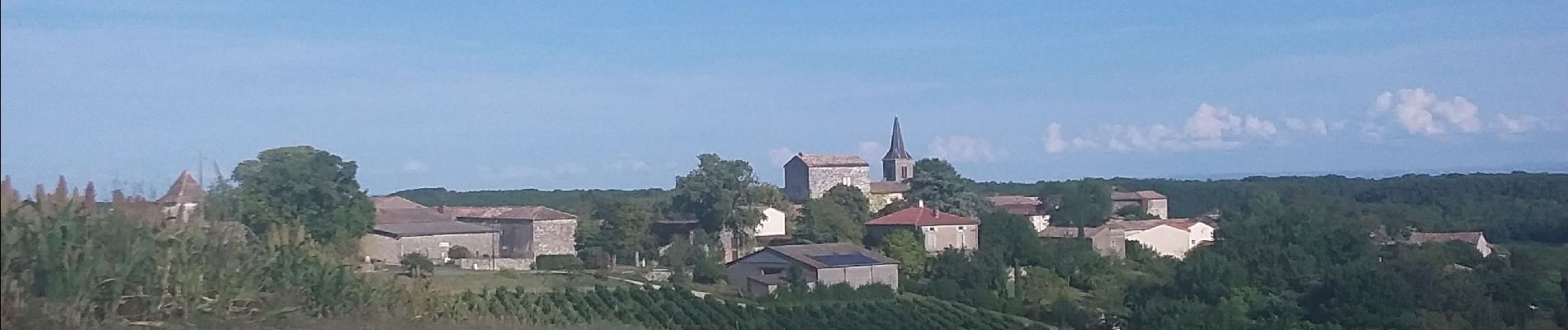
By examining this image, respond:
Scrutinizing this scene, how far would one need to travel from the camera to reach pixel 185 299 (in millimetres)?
8602

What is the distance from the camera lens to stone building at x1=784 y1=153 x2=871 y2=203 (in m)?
58.2

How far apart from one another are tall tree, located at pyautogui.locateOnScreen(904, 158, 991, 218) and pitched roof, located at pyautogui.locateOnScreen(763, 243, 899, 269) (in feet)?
41.2

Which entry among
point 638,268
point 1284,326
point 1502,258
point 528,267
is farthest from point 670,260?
point 1502,258

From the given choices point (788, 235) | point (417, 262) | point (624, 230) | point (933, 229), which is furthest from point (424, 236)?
point (933, 229)

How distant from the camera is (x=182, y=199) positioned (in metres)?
10.2

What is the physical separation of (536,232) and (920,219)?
11419 millimetres

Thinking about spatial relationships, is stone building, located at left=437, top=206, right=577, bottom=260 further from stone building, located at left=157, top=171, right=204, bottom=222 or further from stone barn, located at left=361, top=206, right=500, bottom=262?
stone building, located at left=157, top=171, right=204, bottom=222

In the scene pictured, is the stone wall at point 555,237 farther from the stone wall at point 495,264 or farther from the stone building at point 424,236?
the stone wall at point 495,264

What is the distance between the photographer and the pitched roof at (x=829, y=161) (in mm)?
58312

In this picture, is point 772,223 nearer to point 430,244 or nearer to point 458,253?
point 458,253

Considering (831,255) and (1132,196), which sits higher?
(1132,196)

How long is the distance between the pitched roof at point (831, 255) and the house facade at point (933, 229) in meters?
3.91

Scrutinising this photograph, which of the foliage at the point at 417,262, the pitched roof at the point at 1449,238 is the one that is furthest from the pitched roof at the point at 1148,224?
the foliage at the point at 417,262

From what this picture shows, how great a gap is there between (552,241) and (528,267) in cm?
486
